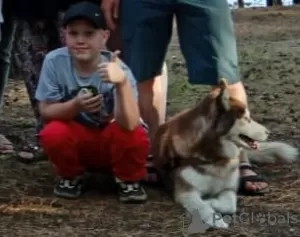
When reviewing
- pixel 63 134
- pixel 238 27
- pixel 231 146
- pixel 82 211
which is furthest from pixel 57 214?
pixel 238 27

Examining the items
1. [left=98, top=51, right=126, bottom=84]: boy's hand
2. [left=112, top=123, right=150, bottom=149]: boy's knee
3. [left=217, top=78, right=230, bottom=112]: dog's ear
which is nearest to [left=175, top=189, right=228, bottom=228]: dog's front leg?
[left=112, top=123, right=150, bottom=149]: boy's knee

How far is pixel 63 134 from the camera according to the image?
13.5ft

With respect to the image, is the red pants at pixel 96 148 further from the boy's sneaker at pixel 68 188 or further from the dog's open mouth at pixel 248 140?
the dog's open mouth at pixel 248 140

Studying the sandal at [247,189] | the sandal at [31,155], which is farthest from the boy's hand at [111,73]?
the sandal at [31,155]

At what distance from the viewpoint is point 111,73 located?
12.6ft

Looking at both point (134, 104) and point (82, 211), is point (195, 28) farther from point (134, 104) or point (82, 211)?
point (82, 211)

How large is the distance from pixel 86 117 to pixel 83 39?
0.38 m

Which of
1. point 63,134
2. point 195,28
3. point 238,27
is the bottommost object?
point 238,27

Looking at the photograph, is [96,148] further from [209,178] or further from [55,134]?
[209,178]

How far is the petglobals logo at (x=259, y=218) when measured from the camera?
3829 millimetres

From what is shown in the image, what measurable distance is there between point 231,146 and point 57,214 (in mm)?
877

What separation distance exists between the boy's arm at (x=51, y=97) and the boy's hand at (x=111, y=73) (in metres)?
0.30

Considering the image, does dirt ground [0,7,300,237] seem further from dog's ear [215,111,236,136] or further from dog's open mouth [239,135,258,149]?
dog's ear [215,111,236,136]

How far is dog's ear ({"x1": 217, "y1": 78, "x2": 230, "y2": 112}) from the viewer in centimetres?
403
